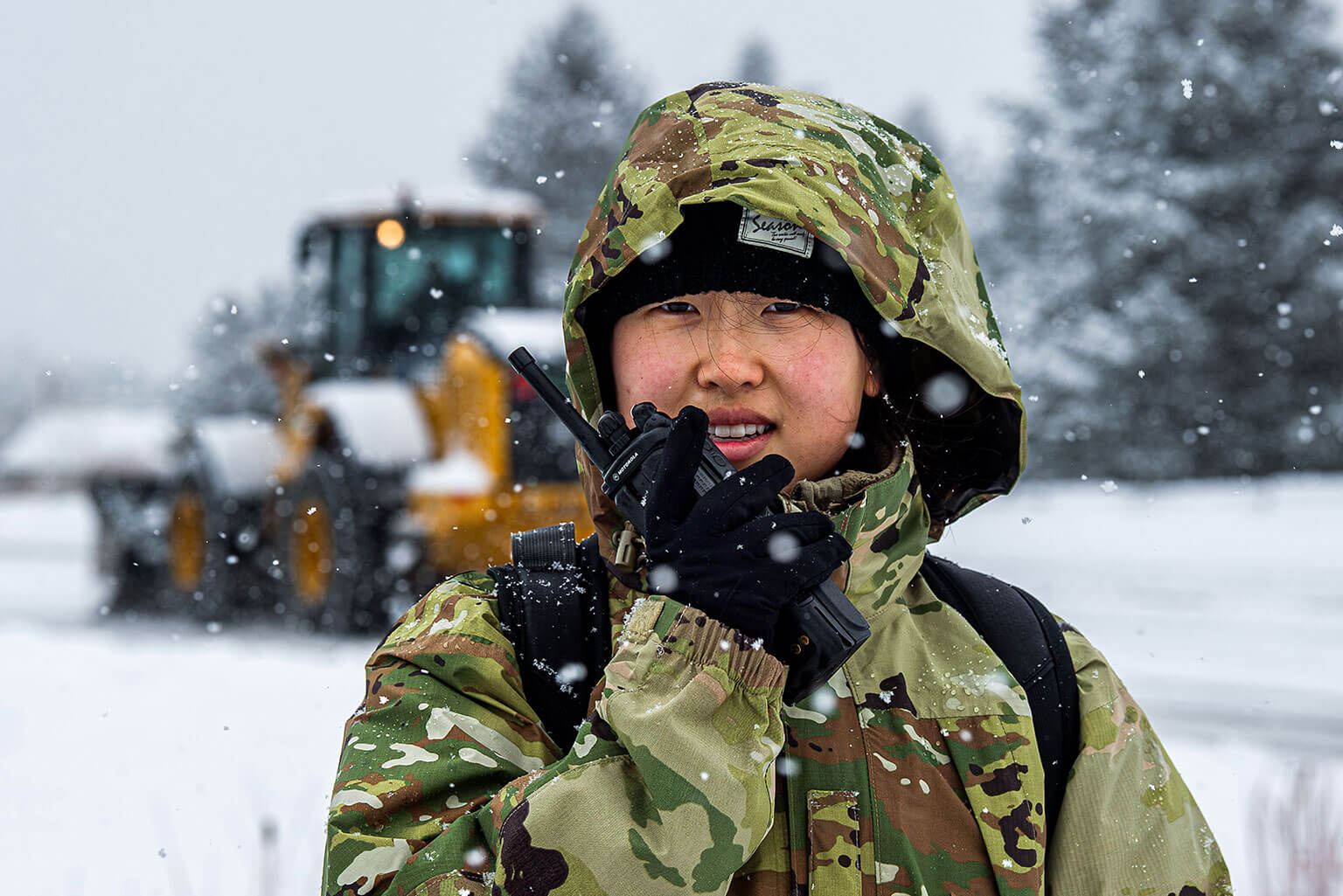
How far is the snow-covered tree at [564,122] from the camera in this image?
23.4 meters

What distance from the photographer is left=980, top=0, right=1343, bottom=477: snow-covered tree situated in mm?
15273

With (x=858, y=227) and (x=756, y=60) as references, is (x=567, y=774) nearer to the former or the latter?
(x=858, y=227)

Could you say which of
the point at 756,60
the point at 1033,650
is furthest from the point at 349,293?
the point at 756,60

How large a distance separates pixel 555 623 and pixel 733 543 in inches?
11.7

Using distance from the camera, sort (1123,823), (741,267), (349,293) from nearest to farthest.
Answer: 1. (1123,823)
2. (741,267)
3. (349,293)

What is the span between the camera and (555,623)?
1.46m

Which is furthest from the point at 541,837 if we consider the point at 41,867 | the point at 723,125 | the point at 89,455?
the point at 89,455

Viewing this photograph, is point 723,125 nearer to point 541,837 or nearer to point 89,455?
point 541,837

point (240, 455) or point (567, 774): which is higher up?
point (240, 455)

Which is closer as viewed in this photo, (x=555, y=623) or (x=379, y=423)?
(x=555, y=623)

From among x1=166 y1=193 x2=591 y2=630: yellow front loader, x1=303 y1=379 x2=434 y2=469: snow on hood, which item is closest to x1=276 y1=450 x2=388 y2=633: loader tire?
x1=166 y1=193 x2=591 y2=630: yellow front loader

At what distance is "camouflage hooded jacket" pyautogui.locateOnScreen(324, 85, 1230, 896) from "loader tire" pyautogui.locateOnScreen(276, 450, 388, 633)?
243 inches

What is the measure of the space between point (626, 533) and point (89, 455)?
33.9 feet

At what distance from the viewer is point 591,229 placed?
5.73 feet
